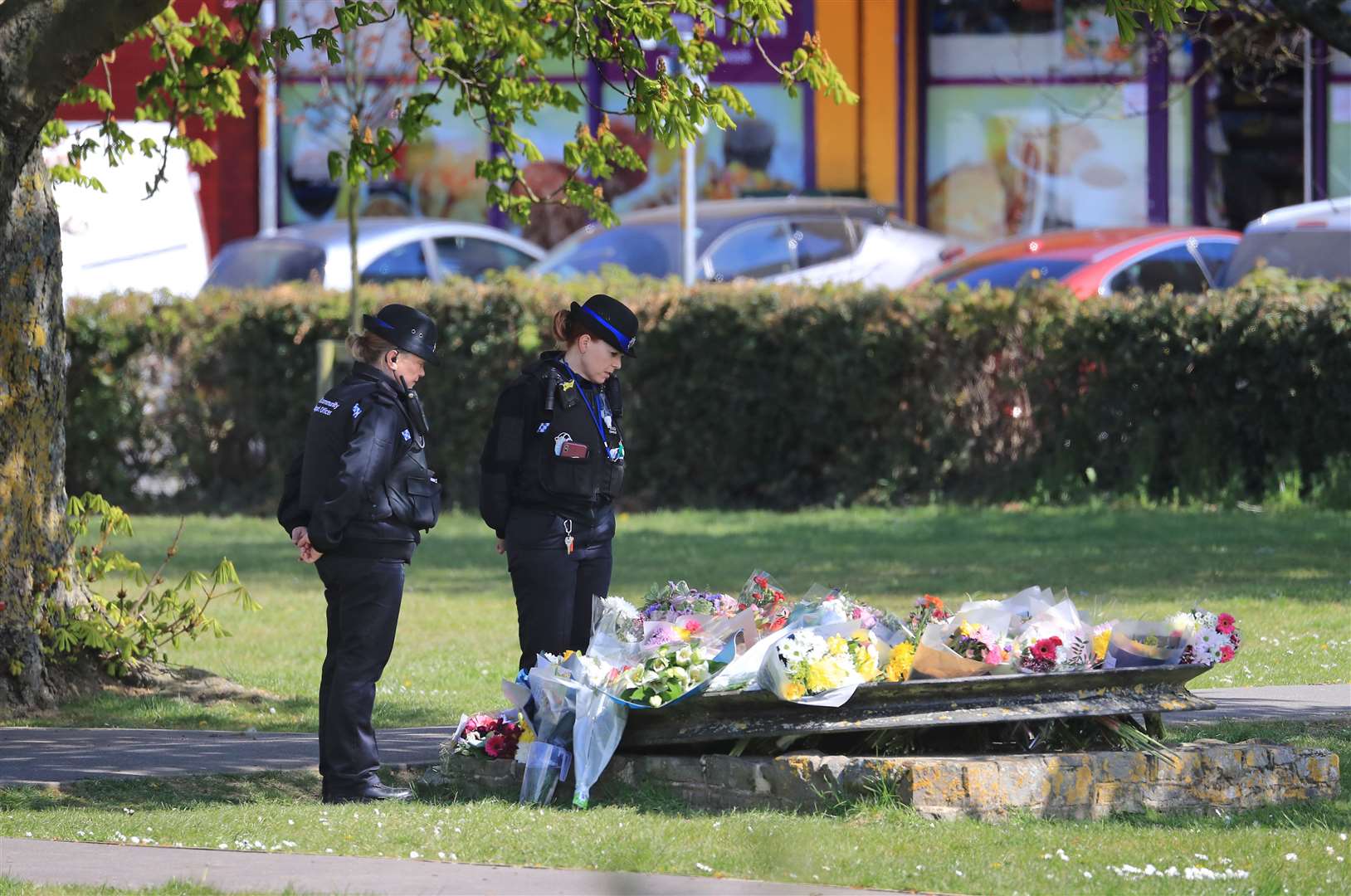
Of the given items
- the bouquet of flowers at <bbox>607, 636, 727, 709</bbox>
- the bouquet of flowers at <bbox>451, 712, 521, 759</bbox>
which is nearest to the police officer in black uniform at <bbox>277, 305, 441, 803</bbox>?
the bouquet of flowers at <bbox>451, 712, 521, 759</bbox>

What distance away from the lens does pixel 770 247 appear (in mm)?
19688

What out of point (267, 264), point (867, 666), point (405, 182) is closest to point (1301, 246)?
point (267, 264)

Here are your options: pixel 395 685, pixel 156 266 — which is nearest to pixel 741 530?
pixel 395 685

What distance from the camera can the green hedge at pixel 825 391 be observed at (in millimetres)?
15555

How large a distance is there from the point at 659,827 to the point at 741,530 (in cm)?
930

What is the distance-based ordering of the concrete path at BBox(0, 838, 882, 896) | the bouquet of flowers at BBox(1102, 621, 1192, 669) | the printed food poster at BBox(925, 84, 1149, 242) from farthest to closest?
1. the printed food poster at BBox(925, 84, 1149, 242)
2. the bouquet of flowers at BBox(1102, 621, 1192, 669)
3. the concrete path at BBox(0, 838, 882, 896)

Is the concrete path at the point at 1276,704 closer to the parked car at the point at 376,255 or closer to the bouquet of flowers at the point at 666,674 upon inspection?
the bouquet of flowers at the point at 666,674

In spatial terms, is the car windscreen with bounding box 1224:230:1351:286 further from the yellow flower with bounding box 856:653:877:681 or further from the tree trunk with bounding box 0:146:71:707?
the yellow flower with bounding box 856:653:877:681

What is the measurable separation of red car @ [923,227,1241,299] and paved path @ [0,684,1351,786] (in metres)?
8.54

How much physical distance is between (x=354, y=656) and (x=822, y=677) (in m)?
1.77

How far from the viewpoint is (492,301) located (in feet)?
57.8

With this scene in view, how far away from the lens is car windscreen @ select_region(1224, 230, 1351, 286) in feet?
55.6

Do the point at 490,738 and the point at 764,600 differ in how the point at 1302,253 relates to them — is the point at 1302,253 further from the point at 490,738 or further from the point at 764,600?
the point at 490,738

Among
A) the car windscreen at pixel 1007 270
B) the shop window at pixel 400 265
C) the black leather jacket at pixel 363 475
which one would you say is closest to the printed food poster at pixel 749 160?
the shop window at pixel 400 265
